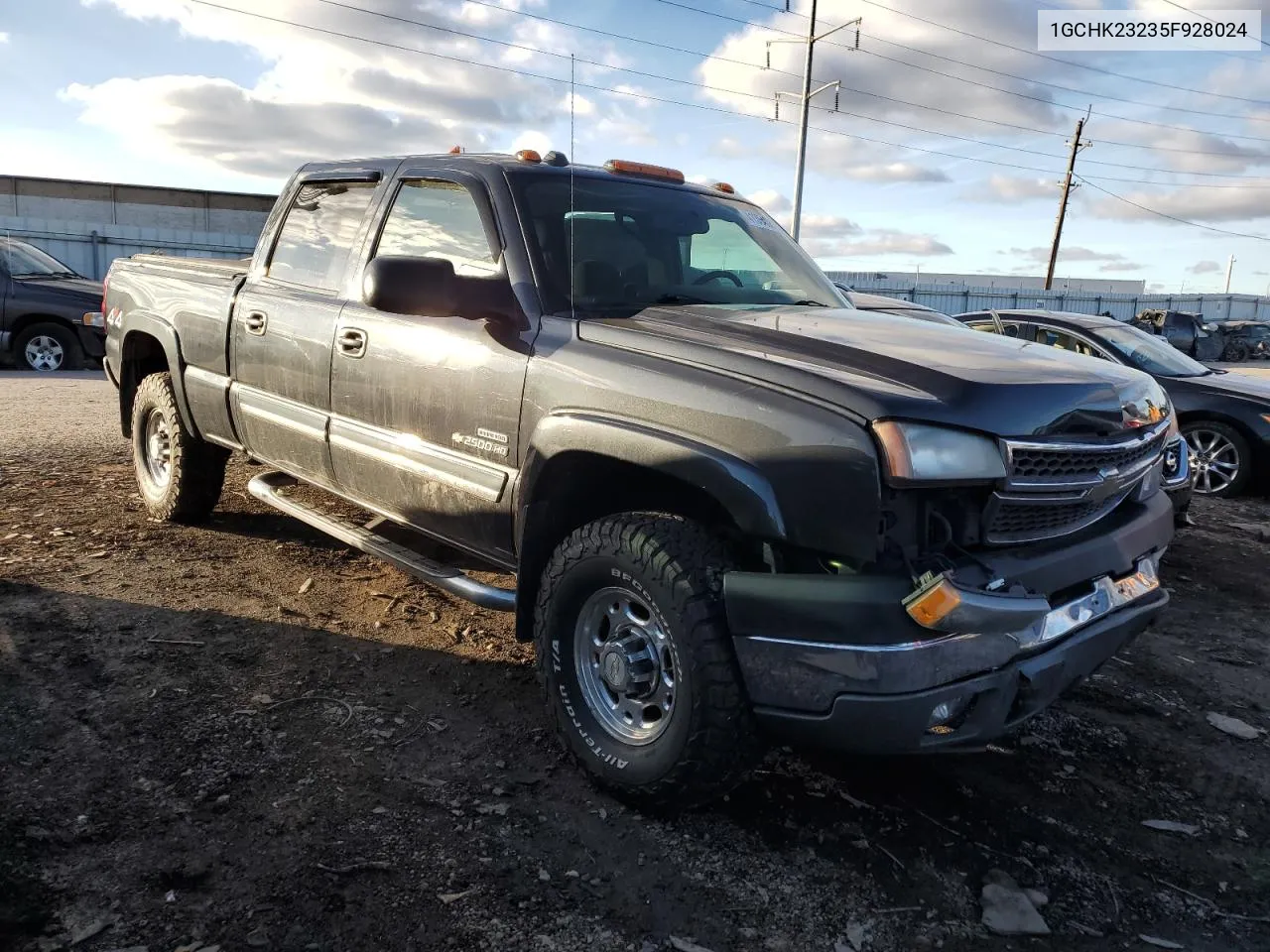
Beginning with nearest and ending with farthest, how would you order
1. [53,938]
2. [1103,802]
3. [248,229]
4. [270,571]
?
[53,938]
[1103,802]
[270,571]
[248,229]

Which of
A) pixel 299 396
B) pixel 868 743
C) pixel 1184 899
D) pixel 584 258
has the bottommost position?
pixel 1184 899

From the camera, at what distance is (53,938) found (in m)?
2.16

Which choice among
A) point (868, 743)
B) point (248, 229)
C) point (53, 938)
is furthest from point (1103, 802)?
point (248, 229)

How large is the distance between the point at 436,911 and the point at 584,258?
7.04 feet

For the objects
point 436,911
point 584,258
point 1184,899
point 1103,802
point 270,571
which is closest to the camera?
point 436,911

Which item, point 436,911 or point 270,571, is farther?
point 270,571

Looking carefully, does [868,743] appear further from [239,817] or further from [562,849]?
[239,817]

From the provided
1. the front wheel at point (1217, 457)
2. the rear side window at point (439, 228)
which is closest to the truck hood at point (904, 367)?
the rear side window at point (439, 228)

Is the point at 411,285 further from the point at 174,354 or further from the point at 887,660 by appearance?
the point at 174,354

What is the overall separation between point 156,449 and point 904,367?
4753mm

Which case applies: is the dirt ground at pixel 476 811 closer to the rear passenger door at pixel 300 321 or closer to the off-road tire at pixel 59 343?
the rear passenger door at pixel 300 321

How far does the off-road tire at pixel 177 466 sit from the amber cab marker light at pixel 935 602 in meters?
4.33

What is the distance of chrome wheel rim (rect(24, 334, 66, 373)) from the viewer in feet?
41.3

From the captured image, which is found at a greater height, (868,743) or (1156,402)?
(1156,402)
